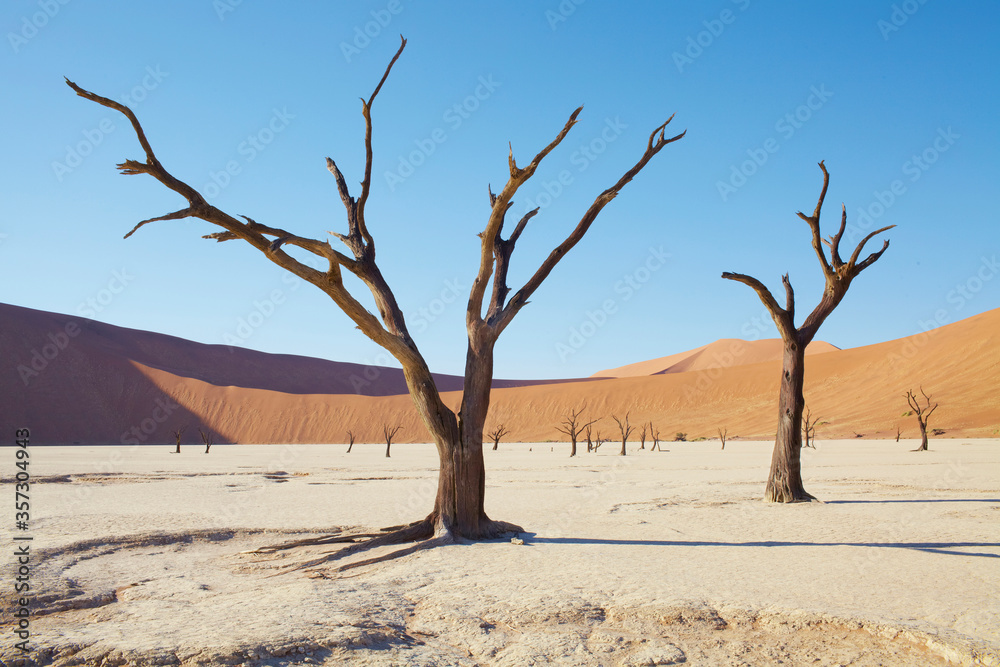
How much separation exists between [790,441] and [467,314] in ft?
20.0

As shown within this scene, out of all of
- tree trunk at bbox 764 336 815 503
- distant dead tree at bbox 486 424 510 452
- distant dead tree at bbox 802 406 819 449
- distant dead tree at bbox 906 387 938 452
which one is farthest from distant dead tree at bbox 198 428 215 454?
distant dead tree at bbox 906 387 938 452

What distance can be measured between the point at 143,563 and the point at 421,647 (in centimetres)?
428

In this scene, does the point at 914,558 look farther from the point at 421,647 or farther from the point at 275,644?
the point at 275,644

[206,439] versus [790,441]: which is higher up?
[206,439]

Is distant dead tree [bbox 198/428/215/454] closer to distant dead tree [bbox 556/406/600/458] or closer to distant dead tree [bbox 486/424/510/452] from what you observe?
distant dead tree [bbox 486/424/510/452]

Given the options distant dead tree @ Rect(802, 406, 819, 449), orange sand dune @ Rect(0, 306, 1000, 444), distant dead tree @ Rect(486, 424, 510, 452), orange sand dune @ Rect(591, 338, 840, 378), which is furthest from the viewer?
orange sand dune @ Rect(591, 338, 840, 378)

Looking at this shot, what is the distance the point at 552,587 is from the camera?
550 cm

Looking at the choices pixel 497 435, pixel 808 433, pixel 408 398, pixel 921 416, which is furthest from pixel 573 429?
pixel 408 398

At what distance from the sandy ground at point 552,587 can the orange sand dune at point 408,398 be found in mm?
40696

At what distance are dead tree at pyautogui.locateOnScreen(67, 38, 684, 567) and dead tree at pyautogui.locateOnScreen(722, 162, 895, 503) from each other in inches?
175

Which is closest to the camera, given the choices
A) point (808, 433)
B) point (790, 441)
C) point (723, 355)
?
point (790, 441)

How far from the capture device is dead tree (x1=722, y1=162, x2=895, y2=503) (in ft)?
36.1

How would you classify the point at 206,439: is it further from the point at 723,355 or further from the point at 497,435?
the point at 723,355

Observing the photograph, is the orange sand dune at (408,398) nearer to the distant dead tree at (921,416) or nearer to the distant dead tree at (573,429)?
the distant dead tree at (921,416)
